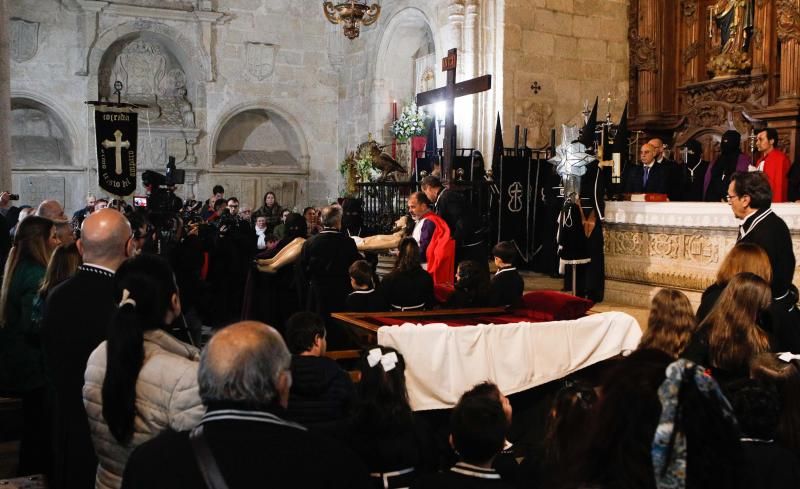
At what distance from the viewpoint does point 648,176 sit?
945cm

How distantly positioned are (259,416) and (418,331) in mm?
2878

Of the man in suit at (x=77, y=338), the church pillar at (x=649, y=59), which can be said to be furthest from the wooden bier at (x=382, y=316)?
the church pillar at (x=649, y=59)

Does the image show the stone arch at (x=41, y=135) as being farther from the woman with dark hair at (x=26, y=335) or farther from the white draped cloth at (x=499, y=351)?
the white draped cloth at (x=499, y=351)

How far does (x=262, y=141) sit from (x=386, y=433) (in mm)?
15253

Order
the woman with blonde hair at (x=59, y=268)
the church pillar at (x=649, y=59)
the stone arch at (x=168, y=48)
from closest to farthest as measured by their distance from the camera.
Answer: the woman with blonde hair at (x=59, y=268) → the church pillar at (x=649, y=59) → the stone arch at (x=168, y=48)

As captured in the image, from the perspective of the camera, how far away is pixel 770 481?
2.29m

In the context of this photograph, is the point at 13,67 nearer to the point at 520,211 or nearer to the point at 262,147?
the point at 262,147

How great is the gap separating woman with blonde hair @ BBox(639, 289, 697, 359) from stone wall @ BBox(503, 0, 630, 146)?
8.54 meters

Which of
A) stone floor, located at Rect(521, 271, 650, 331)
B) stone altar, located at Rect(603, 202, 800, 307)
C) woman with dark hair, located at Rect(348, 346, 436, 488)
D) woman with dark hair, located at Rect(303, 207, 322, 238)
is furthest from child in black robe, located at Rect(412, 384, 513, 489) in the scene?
woman with dark hair, located at Rect(303, 207, 322, 238)

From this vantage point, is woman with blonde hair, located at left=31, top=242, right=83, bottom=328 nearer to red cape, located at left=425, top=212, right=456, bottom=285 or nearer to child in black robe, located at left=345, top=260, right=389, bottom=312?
child in black robe, located at left=345, top=260, right=389, bottom=312

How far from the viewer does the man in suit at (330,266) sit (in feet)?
21.8

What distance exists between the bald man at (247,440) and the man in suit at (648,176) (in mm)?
8124

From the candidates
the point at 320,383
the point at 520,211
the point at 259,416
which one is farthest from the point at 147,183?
the point at 259,416

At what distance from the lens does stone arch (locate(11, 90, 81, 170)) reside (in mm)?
15477
